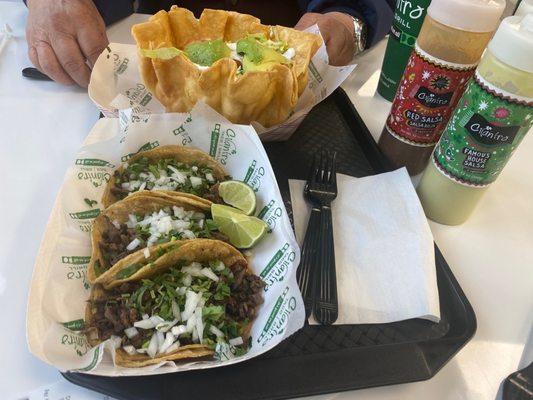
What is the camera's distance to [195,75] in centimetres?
111

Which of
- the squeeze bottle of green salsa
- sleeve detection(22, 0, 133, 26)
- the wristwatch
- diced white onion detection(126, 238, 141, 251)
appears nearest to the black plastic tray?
the squeeze bottle of green salsa

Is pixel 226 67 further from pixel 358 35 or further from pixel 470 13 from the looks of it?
pixel 358 35

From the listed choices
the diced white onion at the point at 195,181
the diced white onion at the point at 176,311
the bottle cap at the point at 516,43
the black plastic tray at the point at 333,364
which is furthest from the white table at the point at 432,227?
the bottle cap at the point at 516,43

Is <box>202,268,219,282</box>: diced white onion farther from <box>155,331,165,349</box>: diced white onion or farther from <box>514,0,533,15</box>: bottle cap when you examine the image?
<box>514,0,533,15</box>: bottle cap

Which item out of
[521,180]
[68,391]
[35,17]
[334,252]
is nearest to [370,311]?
[334,252]

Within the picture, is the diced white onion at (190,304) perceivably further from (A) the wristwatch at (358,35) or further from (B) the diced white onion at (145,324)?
(A) the wristwatch at (358,35)

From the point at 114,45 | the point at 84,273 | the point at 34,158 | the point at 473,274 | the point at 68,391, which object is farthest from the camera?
the point at 114,45

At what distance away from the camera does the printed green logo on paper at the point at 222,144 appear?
1127 mm

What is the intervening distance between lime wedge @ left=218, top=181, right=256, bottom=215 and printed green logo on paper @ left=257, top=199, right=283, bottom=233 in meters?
0.03

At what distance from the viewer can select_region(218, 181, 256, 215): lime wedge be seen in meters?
1.02

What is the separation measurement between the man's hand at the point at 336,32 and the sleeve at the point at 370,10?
85 mm

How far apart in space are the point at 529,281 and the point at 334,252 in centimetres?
48

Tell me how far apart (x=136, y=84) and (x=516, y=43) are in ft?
3.33

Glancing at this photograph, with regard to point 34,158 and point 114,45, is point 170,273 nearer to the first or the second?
point 34,158
